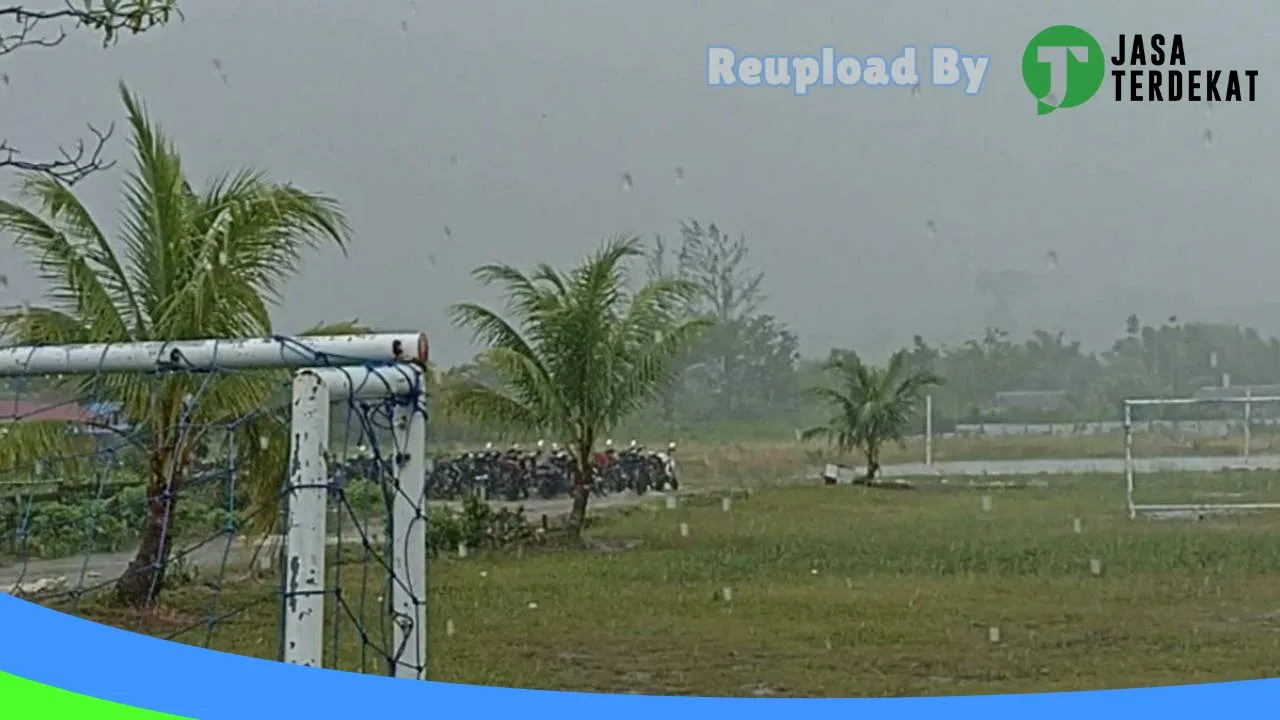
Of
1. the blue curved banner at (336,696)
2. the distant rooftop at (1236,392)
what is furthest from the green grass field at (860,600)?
the blue curved banner at (336,696)

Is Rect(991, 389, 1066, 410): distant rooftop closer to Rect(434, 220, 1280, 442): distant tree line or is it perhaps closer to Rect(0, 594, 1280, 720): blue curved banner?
Rect(434, 220, 1280, 442): distant tree line

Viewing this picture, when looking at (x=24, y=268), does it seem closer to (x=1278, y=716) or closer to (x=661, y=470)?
(x=661, y=470)

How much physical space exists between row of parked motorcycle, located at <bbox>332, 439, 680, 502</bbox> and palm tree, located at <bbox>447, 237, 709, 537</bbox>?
4 centimetres

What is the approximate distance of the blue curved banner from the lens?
8.27 ft

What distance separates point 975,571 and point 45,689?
216cm

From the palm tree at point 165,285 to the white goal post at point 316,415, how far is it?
3.30 feet

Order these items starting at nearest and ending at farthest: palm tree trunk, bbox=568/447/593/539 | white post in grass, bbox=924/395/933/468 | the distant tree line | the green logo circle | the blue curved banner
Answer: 1. the blue curved banner
2. the green logo circle
3. the distant tree line
4. white post in grass, bbox=924/395/933/468
5. palm tree trunk, bbox=568/447/593/539

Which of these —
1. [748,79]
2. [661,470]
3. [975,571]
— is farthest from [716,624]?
[748,79]

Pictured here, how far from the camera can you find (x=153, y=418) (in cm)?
359

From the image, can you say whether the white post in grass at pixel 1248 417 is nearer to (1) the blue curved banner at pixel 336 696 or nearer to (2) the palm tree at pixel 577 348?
(1) the blue curved banner at pixel 336 696

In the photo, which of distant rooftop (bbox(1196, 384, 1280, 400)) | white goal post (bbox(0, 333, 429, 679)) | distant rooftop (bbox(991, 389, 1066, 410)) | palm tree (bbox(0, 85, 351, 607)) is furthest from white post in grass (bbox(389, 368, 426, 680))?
distant rooftop (bbox(1196, 384, 1280, 400))

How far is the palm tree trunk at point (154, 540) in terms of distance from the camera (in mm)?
3514

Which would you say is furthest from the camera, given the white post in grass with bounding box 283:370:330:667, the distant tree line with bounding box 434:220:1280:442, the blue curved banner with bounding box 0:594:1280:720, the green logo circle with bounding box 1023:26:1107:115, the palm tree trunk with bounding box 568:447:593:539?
the palm tree trunk with bounding box 568:447:593:539

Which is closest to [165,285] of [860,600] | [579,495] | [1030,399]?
[579,495]
